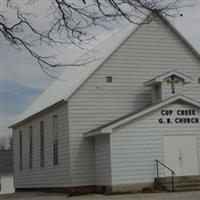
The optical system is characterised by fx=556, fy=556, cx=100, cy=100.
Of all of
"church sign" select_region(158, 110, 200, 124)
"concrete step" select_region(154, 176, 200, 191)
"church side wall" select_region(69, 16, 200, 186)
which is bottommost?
"concrete step" select_region(154, 176, 200, 191)

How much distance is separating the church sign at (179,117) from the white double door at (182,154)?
78cm

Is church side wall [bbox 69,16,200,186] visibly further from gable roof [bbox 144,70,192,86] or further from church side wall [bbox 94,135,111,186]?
gable roof [bbox 144,70,192,86]

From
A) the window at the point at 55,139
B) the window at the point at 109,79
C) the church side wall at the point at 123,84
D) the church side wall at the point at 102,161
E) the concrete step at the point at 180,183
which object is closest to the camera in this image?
the concrete step at the point at 180,183

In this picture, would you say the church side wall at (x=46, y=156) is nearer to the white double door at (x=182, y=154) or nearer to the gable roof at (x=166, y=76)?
the gable roof at (x=166, y=76)

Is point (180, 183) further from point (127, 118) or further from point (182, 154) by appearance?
point (127, 118)

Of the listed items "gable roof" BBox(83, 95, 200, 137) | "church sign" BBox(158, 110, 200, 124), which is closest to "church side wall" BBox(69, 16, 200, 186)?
"gable roof" BBox(83, 95, 200, 137)

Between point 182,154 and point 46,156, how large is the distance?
29.8 ft

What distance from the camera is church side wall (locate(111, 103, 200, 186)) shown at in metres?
27.3

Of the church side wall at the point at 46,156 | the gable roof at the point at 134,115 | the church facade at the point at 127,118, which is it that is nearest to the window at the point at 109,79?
the church facade at the point at 127,118

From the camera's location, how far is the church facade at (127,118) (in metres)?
27.6

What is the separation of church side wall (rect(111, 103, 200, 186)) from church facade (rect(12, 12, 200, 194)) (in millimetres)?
49

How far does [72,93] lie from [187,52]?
7829 millimetres

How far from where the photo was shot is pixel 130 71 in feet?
103

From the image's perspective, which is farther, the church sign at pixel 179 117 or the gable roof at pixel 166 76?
the gable roof at pixel 166 76
